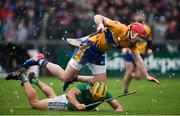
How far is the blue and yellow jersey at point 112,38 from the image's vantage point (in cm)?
1577

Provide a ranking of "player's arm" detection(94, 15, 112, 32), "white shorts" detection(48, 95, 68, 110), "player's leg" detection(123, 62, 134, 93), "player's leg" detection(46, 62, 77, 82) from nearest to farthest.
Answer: "player's arm" detection(94, 15, 112, 32) < "white shorts" detection(48, 95, 68, 110) < "player's leg" detection(46, 62, 77, 82) < "player's leg" detection(123, 62, 134, 93)

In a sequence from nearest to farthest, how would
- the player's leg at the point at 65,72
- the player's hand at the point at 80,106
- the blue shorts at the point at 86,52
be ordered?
1. the player's hand at the point at 80,106
2. the blue shorts at the point at 86,52
3. the player's leg at the point at 65,72

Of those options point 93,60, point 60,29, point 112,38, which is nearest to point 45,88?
point 93,60

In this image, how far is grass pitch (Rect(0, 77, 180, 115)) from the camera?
15.4 metres

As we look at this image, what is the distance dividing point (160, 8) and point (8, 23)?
6.20 m

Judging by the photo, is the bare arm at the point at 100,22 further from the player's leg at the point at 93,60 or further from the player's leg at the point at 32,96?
the player's leg at the point at 32,96

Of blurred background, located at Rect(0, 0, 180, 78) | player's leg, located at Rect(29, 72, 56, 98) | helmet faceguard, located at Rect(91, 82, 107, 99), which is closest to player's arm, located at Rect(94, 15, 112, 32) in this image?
helmet faceguard, located at Rect(91, 82, 107, 99)

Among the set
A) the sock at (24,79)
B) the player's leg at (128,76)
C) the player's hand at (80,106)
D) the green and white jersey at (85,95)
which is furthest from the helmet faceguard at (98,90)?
the player's leg at (128,76)

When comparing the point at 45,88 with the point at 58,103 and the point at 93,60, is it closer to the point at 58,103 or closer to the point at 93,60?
the point at 58,103

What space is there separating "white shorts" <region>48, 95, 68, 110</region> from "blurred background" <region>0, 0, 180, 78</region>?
11.2 meters

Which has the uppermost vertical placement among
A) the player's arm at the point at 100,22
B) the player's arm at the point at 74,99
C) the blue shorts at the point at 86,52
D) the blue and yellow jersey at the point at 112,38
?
the player's arm at the point at 100,22

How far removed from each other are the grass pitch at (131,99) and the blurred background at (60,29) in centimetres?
143

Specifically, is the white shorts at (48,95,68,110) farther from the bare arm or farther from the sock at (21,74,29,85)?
the bare arm

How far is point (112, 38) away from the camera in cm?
1591
